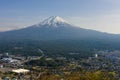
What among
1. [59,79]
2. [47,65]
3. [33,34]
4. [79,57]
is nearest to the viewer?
[59,79]

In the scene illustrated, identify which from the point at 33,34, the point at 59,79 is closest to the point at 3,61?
the point at 59,79

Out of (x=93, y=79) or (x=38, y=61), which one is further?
(x=38, y=61)

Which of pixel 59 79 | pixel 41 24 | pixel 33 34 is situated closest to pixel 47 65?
pixel 59 79

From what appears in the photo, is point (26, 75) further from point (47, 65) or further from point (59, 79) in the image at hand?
point (47, 65)

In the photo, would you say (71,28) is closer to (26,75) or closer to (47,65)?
(47,65)

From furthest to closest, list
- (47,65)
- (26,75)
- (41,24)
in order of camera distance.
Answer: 1. (41,24)
2. (47,65)
3. (26,75)

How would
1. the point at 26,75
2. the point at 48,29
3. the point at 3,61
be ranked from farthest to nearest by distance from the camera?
the point at 48,29 → the point at 3,61 → the point at 26,75

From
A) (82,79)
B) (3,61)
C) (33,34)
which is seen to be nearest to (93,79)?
(82,79)

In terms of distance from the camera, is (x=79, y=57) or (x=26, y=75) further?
(x=79, y=57)

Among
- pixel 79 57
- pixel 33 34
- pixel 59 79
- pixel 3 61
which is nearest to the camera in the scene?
pixel 59 79
